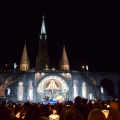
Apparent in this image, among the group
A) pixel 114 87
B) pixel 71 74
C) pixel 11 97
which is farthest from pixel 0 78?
pixel 114 87

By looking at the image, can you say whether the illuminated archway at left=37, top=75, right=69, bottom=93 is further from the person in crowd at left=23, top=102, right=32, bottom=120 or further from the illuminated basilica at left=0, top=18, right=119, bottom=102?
the person in crowd at left=23, top=102, right=32, bottom=120

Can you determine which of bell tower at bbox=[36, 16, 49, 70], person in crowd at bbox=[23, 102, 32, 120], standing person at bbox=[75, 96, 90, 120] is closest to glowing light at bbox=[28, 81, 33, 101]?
bell tower at bbox=[36, 16, 49, 70]

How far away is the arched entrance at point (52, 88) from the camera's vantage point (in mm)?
47688

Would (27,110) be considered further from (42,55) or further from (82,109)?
(42,55)

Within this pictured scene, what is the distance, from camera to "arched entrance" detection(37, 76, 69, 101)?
4769 centimetres

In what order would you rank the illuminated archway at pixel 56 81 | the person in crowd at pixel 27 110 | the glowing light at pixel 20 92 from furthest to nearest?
the illuminated archway at pixel 56 81
the glowing light at pixel 20 92
the person in crowd at pixel 27 110

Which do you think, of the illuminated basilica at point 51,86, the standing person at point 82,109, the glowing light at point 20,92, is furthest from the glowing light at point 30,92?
the standing person at point 82,109

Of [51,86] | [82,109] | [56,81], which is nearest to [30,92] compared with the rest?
[51,86]

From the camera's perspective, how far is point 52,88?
48.5 metres

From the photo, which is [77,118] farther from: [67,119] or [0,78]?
[0,78]

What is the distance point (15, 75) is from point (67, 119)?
48039 mm

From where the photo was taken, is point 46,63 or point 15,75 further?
point 46,63

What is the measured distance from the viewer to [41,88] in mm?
47688

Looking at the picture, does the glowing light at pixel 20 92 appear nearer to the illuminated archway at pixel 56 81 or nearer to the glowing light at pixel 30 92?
the glowing light at pixel 30 92
